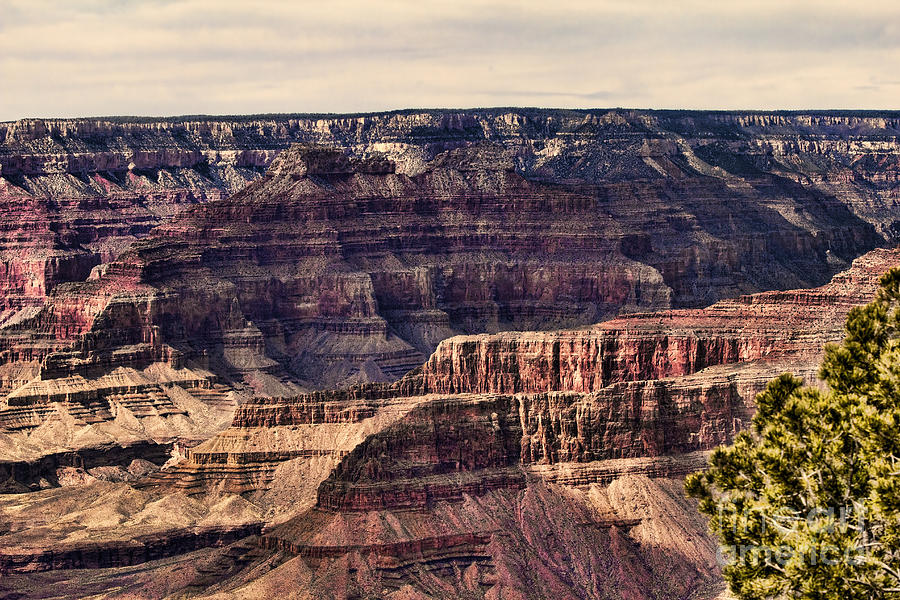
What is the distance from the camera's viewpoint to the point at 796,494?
53.1 meters

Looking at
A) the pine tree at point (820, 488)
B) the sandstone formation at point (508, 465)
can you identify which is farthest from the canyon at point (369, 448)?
the pine tree at point (820, 488)

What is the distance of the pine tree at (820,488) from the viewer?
51188 millimetres

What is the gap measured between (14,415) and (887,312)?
95.8 metres

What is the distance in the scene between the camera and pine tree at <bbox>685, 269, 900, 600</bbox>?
51.2 metres

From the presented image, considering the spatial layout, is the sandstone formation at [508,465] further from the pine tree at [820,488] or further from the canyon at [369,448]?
the pine tree at [820,488]

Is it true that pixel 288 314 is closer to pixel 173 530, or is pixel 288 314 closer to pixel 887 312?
pixel 173 530

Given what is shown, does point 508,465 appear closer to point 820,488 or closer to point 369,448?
point 369,448

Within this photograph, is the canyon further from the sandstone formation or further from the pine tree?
the pine tree

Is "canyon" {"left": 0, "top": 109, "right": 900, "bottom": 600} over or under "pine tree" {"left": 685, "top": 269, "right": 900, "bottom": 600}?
under

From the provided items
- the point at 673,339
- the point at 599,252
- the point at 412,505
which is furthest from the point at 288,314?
the point at 412,505

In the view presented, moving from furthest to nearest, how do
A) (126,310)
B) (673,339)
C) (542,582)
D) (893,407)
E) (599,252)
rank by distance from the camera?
(599,252)
(126,310)
(673,339)
(542,582)
(893,407)

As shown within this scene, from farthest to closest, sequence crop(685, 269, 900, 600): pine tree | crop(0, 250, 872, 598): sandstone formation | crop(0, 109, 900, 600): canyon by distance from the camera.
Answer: crop(0, 109, 900, 600): canyon
crop(0, 250, 872, 598): sandstone formation
crop(685, 269, 900, 600): pine tree

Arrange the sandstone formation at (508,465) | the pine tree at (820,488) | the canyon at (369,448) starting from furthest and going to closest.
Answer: the canyon at (369,448) → the sandstone formation at (508,465) → the pine tree at (820,488)

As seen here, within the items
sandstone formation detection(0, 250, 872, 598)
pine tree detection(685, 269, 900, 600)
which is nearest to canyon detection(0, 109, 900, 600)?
sandstone formation detection(0, 250, 872, 598)
